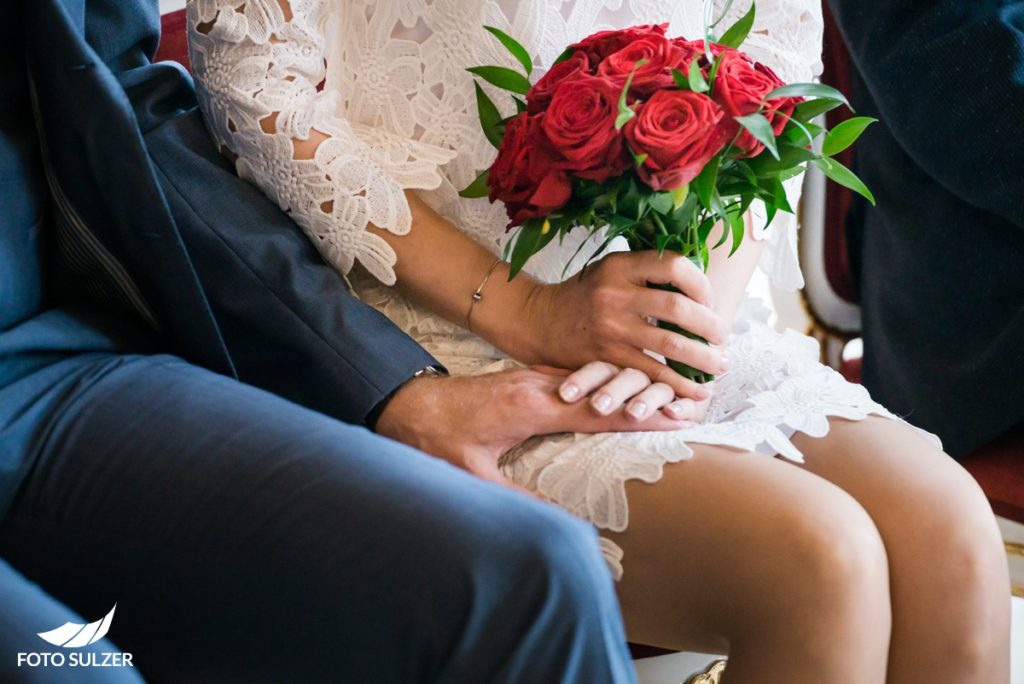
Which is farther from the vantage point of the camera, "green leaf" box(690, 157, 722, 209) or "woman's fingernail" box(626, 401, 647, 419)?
"woman's fingernail" box(626, 401, 647, 419)

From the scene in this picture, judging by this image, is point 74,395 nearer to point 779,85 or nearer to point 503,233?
point 503,233

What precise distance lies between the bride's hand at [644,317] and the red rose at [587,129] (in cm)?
16

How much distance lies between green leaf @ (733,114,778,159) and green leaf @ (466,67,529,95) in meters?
0.29

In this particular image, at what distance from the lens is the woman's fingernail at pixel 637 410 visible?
1099 mm

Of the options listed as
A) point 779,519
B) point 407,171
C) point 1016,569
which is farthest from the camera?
point 1016,569

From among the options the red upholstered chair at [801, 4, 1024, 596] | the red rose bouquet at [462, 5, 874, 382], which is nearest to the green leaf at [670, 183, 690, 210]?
the red rose bouquet at [462, 5, 874, 382]

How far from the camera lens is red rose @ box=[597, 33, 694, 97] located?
100cm

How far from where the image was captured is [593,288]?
3.81 ft

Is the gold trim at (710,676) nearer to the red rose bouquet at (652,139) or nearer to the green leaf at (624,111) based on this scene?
the red rose bouquet at (652,139)

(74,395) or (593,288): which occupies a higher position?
(593,288)

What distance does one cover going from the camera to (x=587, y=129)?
0.98 m

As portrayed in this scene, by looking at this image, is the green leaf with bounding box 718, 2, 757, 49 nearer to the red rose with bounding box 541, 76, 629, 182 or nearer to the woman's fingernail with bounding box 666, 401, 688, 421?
the red rose with bounding box 541, 76, 629, 182

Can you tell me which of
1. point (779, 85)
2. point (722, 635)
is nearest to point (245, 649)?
point (722, 635)

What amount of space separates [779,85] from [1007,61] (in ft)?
1.99
